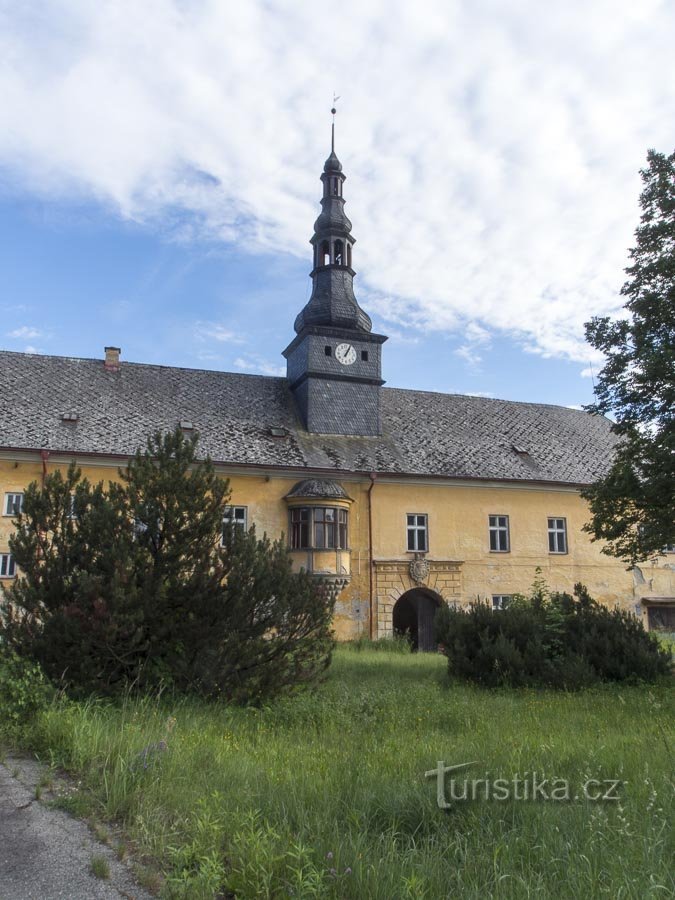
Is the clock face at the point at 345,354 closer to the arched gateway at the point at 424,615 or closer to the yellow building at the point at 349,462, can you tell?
the yellow building at the point at 349,462

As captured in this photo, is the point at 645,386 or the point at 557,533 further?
the point at 557,533

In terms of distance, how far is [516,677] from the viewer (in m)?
13.1

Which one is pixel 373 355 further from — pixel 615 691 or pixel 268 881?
pixel 268 881

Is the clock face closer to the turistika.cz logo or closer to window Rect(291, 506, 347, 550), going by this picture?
window Rect(291, 506, 347, 550)

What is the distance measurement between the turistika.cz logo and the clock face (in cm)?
2215

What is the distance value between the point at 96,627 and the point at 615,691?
28.6 feet

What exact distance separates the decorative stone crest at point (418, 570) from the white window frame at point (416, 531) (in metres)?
0.48

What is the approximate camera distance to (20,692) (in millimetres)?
7828

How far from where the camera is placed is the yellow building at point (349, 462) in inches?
913

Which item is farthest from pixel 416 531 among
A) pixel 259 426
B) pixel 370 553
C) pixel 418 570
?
pixel 259 426

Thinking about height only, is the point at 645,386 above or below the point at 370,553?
above

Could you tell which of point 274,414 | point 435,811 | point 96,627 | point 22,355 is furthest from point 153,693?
point 22,355

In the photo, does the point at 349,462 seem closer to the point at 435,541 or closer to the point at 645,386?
the point at 435,541

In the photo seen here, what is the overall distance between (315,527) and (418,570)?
13.5 feet
